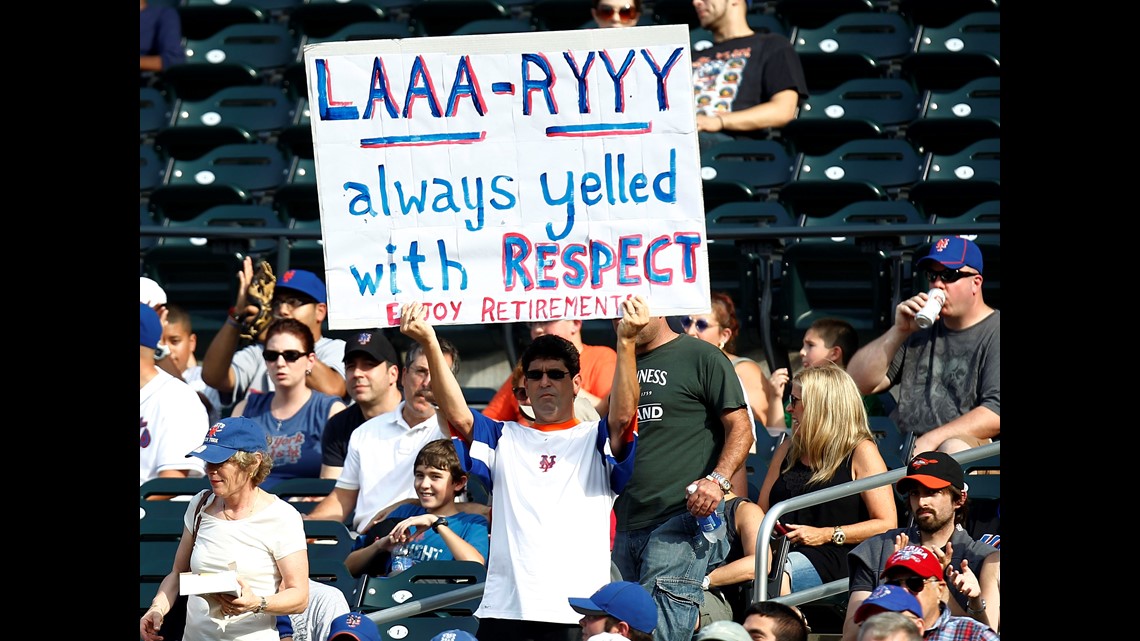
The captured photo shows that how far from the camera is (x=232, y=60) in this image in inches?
467

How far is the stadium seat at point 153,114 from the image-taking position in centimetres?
1133

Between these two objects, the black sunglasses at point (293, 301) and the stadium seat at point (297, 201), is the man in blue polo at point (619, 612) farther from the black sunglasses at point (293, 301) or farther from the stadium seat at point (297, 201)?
the stadium seat at point (297, 201)

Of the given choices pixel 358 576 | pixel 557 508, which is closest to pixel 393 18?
pixel 358 576

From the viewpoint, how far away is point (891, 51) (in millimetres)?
10609

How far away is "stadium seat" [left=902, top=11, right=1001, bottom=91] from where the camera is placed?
10156 millimetres

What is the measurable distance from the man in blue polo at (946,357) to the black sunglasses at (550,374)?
173 centimetres

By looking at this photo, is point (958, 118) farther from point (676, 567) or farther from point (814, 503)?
point (676, 567)

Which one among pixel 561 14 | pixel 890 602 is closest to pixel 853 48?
pixel 561 14

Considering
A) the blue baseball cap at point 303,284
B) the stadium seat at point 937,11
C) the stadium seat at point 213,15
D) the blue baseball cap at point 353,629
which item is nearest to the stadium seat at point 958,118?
the stadium seat at point 937,11

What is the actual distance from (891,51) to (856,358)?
3.82 m

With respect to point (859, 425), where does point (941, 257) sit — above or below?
above

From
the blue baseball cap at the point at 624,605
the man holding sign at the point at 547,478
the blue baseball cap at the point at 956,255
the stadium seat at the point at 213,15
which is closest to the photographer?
the blue baseball cap at the point at 624,605
